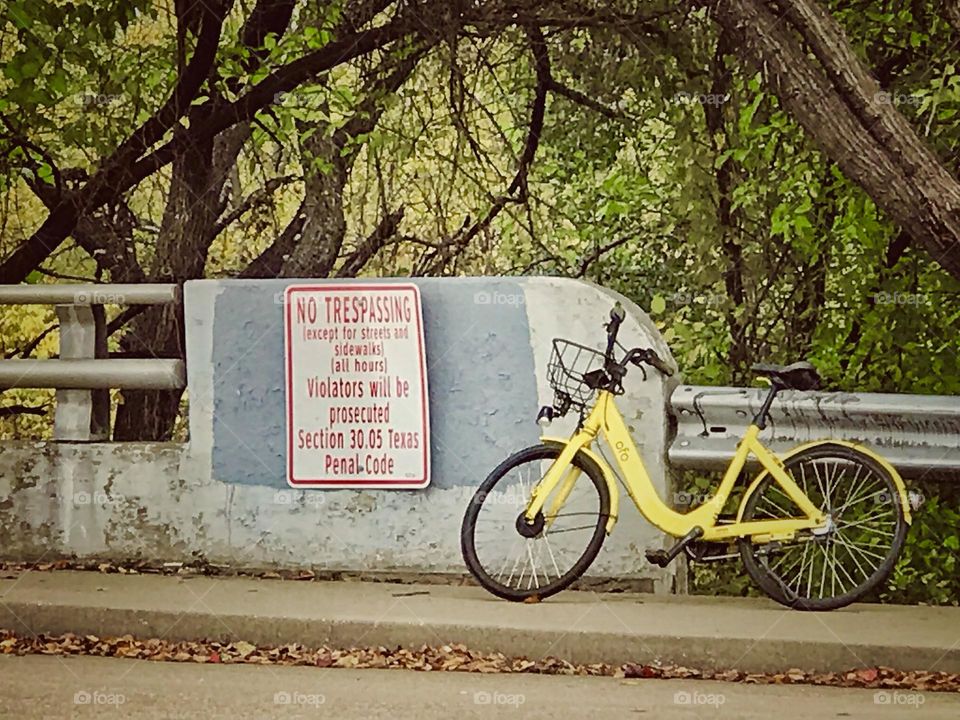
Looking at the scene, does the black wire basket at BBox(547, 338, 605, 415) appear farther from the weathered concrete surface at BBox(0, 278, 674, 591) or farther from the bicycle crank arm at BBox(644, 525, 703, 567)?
the bicycle crank arm at BBox(644, 525, 703, 567)

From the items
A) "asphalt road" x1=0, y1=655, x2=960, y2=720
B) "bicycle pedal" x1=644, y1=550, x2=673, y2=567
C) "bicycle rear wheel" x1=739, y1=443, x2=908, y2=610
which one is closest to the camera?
"asphalt road" x1=0, y1=655, x2=960, y2=720

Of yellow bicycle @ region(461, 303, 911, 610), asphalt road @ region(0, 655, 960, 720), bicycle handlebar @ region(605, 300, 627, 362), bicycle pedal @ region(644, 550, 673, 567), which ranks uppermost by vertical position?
bicycle handlebar @ region(605, 300, 627, 362)

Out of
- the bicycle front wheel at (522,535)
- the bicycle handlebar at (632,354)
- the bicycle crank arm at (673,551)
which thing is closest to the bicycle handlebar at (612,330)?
the bicycle handlebar at (632,354)

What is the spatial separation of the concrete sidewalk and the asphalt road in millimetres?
234

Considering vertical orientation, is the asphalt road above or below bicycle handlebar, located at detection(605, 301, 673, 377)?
below

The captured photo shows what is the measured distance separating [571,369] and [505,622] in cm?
151

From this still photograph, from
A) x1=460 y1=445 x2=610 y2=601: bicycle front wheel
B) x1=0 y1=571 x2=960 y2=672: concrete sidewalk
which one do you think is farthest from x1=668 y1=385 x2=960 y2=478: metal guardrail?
x1=0 y1=571 x2=960 y2=672: concrete sidewalk

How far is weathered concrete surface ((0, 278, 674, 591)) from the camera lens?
838cm

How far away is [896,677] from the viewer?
6762 mm

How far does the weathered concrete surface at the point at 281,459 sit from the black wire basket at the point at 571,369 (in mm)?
51

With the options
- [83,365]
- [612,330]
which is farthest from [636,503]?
[83,365]

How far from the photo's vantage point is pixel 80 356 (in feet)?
30.0

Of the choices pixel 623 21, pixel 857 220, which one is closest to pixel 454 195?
pixel 623 21

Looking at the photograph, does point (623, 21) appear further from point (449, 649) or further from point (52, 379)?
point (449, 649)
